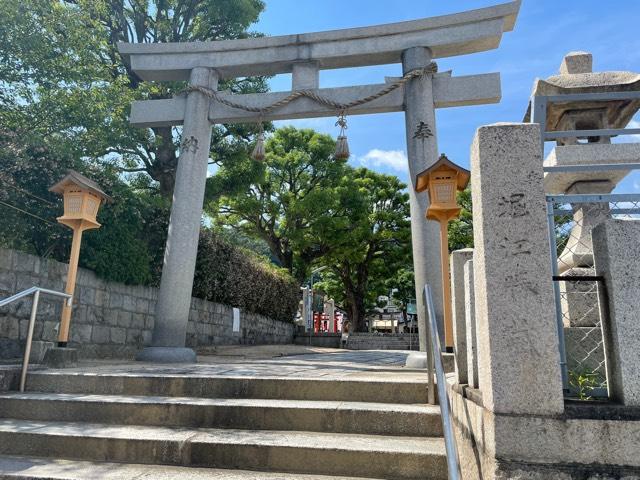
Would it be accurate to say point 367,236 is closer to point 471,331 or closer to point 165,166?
point 165,166

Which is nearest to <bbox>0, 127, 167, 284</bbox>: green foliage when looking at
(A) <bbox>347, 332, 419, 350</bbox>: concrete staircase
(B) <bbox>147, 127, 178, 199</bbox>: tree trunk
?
(B) <bbox>147, 127, 178, 199</bbox>: tree trunk

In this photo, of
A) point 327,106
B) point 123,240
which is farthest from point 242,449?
point 123,240

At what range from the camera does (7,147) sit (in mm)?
5836

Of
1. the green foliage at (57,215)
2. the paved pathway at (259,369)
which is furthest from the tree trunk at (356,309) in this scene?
the paved pathway at (259,369)

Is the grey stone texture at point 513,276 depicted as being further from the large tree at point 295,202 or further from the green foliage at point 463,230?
the green foliage at point 463,230

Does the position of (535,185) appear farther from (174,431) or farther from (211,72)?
(211,72)

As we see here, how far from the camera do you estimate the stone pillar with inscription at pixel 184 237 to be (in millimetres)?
6555

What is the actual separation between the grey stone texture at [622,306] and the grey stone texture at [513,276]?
1.11 feet

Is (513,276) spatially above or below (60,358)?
above

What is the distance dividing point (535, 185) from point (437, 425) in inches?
71.5

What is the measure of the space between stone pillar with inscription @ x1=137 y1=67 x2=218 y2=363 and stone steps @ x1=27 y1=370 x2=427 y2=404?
6.85 ft

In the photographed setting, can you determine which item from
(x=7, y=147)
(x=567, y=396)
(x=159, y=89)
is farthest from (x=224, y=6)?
(x=567, y=396)

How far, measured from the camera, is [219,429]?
→ 3314 mm

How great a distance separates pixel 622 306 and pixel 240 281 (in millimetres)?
11624
